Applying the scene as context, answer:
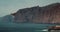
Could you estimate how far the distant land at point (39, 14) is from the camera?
3504 mm

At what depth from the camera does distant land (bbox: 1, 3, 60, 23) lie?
3.50 meters

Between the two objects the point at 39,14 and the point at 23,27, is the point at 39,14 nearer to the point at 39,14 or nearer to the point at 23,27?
the point at 39,14

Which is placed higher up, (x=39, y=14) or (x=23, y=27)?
(x=39, y=14)

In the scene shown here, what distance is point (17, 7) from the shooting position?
3.52 m

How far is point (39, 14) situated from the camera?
3.54m

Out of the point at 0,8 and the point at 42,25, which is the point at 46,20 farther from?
the point at 0,8

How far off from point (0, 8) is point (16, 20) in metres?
0.37

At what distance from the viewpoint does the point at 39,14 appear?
3537 mm

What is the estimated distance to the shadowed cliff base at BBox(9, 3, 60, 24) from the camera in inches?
138

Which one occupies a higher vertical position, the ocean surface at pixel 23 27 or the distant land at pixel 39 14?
the distant land at pixel 39 14

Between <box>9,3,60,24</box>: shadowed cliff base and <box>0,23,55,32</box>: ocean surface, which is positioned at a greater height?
<box>9,3,60,24</box>: shadowed cliff base

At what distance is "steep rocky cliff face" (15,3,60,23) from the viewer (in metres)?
3.51

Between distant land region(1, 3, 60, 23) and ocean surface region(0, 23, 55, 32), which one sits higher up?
distant land region(1, 3, 60, 23)

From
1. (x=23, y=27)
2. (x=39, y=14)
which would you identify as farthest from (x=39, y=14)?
(x=23, y=27)
